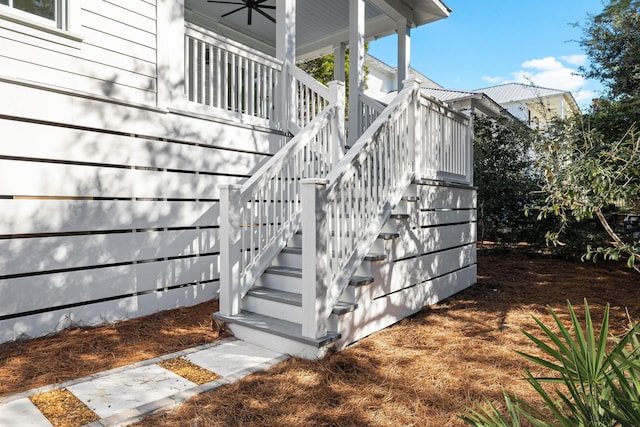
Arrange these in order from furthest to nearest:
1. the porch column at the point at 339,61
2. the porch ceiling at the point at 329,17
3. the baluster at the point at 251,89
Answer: the porch column at the point at 339,61, the porch ceiling at the point at 329,17, the baluster at the point at 251,89

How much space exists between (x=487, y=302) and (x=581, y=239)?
11.4 ft

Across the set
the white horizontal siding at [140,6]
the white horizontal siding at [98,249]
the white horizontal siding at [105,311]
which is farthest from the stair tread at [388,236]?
the white horizontal siding at [140,6]

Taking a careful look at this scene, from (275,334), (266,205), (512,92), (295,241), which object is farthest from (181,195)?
(512,92)

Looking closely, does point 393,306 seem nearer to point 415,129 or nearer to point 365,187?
point 365,187

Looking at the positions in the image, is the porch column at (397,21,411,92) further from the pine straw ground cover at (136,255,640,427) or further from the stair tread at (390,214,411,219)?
the pine straw ground cover at (136,255,640,427)

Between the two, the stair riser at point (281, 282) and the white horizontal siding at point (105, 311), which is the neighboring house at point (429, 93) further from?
the white horizontal siding at point (105, 311)

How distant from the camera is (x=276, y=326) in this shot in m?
3.04

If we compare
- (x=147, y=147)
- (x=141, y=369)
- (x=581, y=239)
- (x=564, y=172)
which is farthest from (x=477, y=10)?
(x=141, y=369)

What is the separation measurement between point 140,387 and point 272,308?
116 centimetres

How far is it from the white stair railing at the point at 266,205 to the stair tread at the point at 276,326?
0.10 meters

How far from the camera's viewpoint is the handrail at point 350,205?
2748mm

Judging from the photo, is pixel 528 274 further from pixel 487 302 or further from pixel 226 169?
pixel 226 169

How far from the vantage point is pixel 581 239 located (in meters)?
6.80

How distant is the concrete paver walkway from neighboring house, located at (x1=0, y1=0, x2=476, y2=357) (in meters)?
0.28
